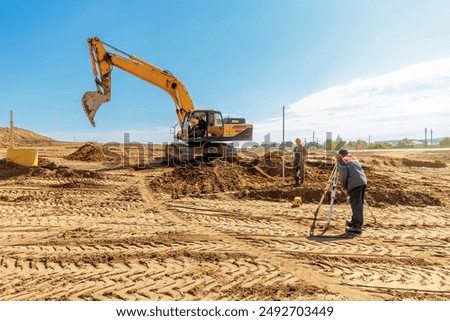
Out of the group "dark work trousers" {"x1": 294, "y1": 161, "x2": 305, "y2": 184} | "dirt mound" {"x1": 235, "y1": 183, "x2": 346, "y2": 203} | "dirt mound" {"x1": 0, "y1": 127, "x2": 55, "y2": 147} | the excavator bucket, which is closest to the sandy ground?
"dirt mound" {"x1": 235, "y1": 183, "x2": 346, "y2": 203}

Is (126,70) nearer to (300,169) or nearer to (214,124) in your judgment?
(214,124)

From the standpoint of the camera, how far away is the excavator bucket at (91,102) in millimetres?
13672

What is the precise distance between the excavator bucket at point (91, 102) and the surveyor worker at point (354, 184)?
37.4 ft

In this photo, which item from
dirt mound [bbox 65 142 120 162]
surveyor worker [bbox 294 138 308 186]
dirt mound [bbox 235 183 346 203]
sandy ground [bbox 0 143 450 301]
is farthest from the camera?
dirt mound [bbox 65 142 120 162]

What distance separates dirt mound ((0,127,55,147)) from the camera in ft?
121

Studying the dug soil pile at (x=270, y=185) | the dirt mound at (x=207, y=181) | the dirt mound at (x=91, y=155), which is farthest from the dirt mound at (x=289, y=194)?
the dirt mound at (x=91, y=155)

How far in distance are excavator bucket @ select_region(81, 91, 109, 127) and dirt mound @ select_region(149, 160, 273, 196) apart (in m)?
4.76

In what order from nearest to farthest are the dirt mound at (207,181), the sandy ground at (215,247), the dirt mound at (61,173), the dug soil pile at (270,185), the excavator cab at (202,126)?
the sandy ground at (215,247) → the dug soil pile at (270,185) → the dirt mound at (207,181) → the dirt mound at (61,173) → the excavator cab at (202,126)

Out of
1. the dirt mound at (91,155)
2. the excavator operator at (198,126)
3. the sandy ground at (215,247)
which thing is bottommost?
the sandy ground at (215,247)

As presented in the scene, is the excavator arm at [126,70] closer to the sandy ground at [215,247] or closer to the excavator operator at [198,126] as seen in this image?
the excavator operator at [198,126]

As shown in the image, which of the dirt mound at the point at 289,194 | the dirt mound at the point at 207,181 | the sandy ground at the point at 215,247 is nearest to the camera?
the sandy ground at the point at 215,247

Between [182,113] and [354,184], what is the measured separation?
450 inches

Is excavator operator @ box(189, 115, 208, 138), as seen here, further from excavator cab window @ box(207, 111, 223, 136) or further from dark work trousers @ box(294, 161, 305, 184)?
dark work trousers @ box(294, 161, 305, 184)
